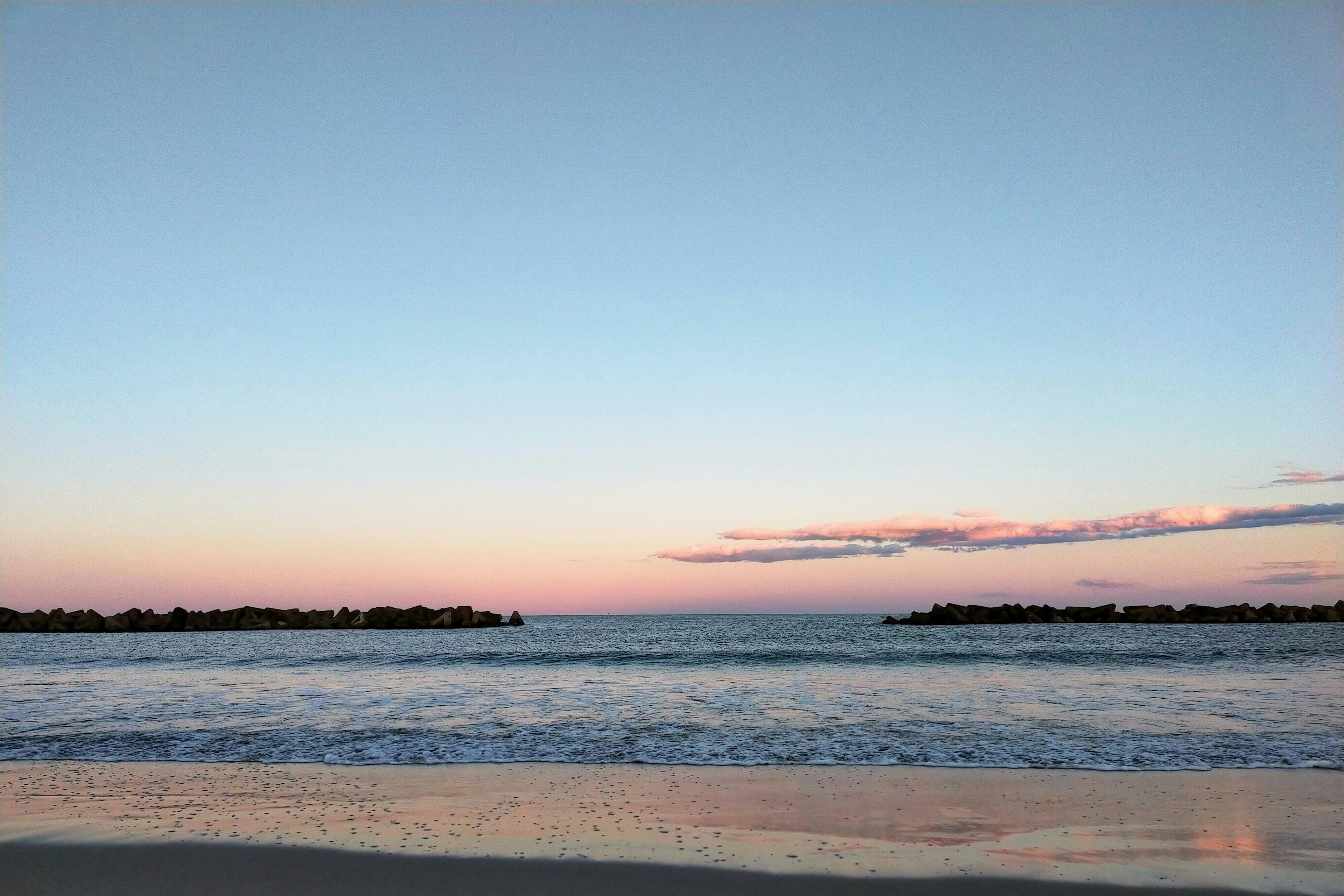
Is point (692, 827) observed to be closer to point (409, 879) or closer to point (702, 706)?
point (409, 879)

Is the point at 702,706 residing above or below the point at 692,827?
Answer: below

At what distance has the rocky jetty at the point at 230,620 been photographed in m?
67.8

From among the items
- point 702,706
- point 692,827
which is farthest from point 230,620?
point 692,827

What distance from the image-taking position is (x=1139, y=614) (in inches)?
2719

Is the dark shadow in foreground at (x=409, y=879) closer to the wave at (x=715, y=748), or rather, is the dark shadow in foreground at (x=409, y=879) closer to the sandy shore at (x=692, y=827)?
the sandy shore at (x=692, y=827)

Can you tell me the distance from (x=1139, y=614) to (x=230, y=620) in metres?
77.4

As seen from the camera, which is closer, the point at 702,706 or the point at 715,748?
the point at 715,748

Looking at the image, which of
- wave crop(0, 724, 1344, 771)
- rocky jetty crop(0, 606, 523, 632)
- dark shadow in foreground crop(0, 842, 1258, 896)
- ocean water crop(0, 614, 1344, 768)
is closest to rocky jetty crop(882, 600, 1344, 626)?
ocean water crop(0, 614, 1344, 768)

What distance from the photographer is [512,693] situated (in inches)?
792

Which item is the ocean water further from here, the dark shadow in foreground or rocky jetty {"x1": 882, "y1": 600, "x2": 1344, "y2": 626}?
rocky jetty {"x1": 882, "y1": 600, "x2": 1344, "y2": 626}

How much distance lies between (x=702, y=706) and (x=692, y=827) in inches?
379

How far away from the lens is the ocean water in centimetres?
1226

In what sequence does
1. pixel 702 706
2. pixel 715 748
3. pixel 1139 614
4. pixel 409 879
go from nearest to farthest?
1. pixel 409 879
2. pixel 715 748
3. pixel 702 706
4. pixel 1139 614

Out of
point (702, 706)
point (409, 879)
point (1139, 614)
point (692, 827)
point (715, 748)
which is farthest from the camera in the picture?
point (1139, 614)
